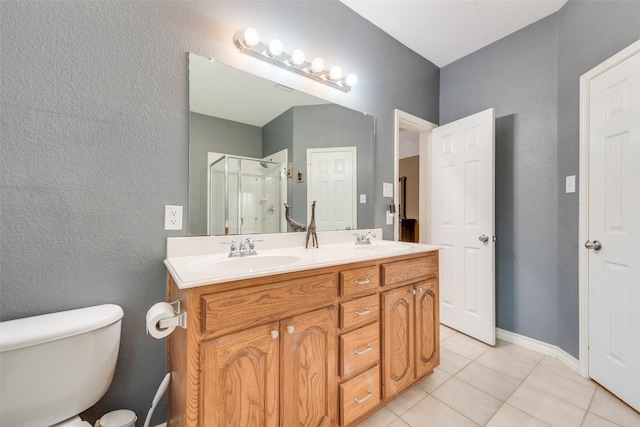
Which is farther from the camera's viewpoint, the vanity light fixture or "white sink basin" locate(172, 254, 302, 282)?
the vanity light fixture

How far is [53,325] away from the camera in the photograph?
2.85ft

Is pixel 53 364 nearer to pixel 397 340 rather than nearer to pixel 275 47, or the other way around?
pixel 397 340

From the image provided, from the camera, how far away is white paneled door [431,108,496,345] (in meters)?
2.15

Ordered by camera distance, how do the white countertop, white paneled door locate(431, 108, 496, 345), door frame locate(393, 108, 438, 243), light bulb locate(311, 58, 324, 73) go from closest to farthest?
the white countertop → light bulb locate(311, 58, 324, 73) → white paneled door locate(431, 108, 496, 345) → door frame locate(393, 108, 438, 243)

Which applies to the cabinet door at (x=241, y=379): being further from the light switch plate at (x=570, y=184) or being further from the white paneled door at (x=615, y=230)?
the light switch plate at (x=570, y=184)

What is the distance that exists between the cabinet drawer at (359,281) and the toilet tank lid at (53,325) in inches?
36.0

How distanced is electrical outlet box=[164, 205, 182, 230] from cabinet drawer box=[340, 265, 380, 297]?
83 centimetres

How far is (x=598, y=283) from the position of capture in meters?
1.64

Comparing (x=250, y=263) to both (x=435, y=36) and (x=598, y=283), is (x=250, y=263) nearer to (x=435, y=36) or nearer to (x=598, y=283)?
(x=598, y=283)

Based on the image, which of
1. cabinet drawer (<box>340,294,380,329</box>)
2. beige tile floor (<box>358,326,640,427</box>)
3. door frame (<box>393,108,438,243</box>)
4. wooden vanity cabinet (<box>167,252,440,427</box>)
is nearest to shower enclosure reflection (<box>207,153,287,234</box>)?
wooden vanity cabinet (<box>167,252,440,427</box>)

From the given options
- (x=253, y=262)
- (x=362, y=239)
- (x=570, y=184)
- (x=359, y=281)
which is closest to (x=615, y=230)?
(x=570, y=184)

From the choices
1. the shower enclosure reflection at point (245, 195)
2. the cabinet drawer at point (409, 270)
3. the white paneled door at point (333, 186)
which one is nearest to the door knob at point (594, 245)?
the cabinet drawer at point (409, 270)

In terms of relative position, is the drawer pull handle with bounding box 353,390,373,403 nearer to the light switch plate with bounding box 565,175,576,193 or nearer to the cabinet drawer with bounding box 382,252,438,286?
the cabinet drawer with bounding box 382,252,438,286

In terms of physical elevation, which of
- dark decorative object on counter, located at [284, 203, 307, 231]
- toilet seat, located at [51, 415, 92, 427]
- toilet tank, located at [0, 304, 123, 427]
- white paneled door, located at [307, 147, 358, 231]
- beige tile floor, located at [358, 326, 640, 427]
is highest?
white paneled door, located at [307, 147, 358, 231]
